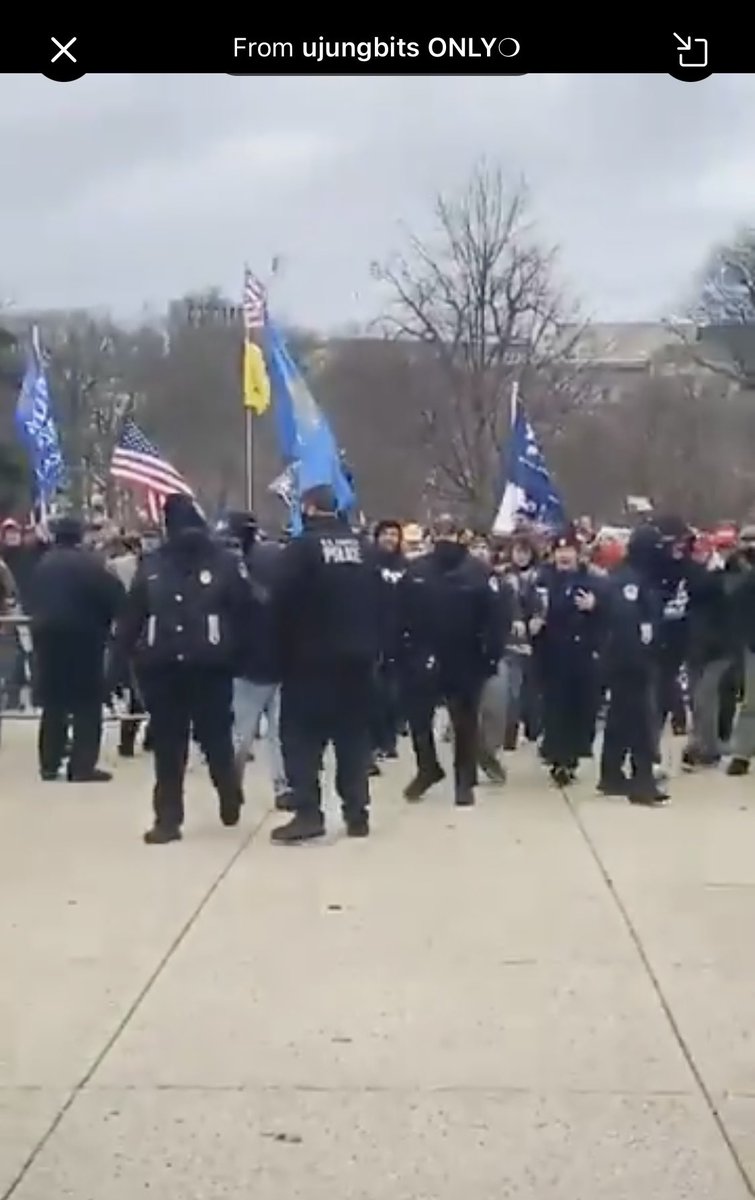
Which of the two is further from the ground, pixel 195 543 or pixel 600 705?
pixel 195 543

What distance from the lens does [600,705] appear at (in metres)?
15.2

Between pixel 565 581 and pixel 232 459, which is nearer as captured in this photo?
pixel 565 581

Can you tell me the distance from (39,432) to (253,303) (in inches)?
109

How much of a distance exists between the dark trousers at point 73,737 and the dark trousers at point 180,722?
263 centimetres

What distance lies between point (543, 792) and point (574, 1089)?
299 inches

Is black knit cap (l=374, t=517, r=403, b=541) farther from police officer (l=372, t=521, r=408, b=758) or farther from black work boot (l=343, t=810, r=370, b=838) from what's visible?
black work boot (l=343, t=810, r=370, b=838)

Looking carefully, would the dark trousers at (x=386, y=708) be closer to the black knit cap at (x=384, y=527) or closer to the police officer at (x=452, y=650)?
the black knit cap at (x=384, y=527)

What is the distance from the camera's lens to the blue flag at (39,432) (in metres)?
22.5

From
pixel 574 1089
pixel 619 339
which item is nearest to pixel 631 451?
pixel 619 339

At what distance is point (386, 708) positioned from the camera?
16.0 m

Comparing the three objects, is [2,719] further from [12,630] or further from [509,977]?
[509,977]
